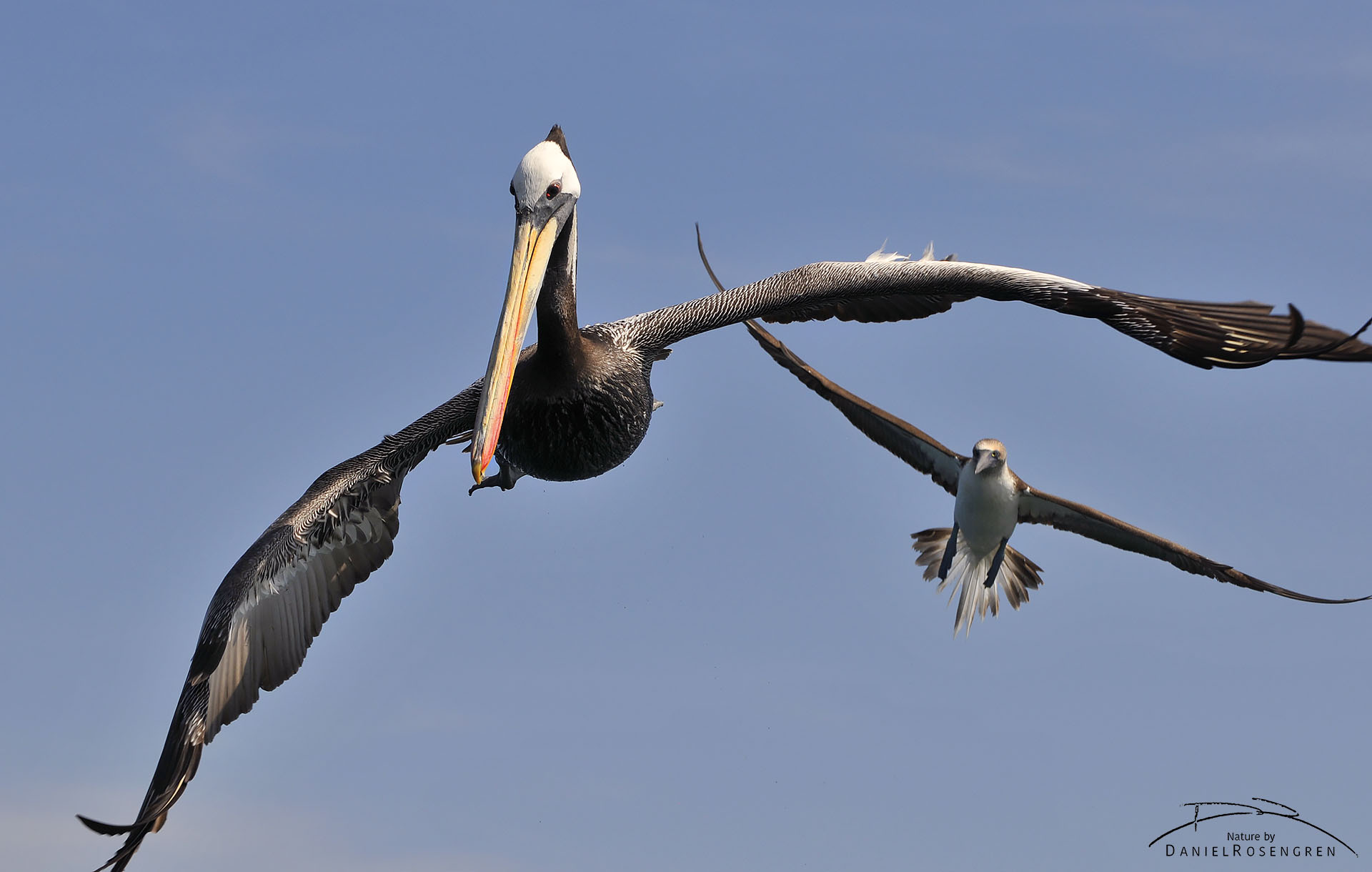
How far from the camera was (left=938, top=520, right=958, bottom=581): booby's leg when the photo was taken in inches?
610

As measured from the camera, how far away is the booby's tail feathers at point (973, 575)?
54.5ft

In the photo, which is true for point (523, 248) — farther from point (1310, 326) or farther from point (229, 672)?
point (1310, 326)

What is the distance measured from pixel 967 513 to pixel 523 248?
6424 millimetres

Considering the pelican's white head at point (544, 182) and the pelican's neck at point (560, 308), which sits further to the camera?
the pelican's neck at point (560, 308)

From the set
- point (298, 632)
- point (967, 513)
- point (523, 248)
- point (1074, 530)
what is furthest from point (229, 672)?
point (1074, 530)

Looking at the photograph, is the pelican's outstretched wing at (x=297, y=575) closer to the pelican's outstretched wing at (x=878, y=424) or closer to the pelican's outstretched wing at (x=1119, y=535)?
the pelican's outstretched wing at (x=878, y=424)

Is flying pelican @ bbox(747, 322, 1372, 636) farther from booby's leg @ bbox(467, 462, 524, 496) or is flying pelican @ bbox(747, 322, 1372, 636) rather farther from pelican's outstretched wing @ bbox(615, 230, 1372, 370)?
booby's leg @ bbox(467, 462, 524, 496)

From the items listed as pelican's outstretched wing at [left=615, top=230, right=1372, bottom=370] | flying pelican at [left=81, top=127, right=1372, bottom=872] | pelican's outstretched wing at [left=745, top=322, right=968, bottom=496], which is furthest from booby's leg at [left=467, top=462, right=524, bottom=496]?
pelican's outstretched wing at [left=745, top=322, right=968, bottom=496]

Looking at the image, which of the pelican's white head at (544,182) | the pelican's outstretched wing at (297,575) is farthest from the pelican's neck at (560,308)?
the pelican's outstretched wing at (297,575)

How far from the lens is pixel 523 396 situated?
A: 12.1 m

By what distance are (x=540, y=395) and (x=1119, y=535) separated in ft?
23.0

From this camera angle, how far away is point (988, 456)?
50.5ft

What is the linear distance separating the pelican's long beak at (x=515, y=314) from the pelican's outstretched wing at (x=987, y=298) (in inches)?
64.7

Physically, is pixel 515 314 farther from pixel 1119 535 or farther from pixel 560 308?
pixel 1119 535
